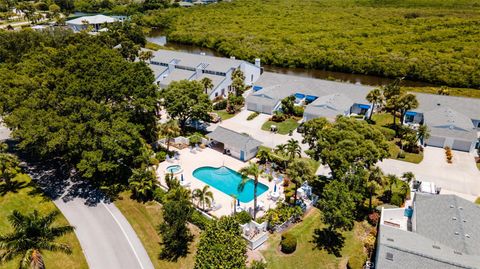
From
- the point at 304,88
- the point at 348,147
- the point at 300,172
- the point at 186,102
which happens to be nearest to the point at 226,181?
the point at 300,172

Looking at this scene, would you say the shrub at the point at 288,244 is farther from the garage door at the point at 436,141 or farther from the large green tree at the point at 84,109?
the garage door at the point at 436,141

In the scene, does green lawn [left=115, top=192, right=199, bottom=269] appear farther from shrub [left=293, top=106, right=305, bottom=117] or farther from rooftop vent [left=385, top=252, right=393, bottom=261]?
shrub [left=293, top=106, right=305, bottom=117]

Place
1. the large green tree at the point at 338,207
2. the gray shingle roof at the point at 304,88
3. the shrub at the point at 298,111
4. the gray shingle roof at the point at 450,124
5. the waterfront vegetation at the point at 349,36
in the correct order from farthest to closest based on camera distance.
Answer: the waterfront vegetation at the point at 349,36 → the gray shingle roof at the point at 304,88 → the shrub at the point at 298,111 → the gray shingle roof at the point at 450,124 → the large green tree at the point at 338,207

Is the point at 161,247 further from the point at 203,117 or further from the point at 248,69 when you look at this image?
the point at 248,69

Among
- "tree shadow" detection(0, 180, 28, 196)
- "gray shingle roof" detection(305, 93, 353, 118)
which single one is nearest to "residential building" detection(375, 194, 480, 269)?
"gray shingle roof" detection(305, 93, 353, 118)

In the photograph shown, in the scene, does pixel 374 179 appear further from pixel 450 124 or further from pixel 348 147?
pixel 450 124

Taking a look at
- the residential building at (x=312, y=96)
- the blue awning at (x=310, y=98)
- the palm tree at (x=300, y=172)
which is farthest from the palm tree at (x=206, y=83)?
the palm tree at (x=300, y=172)
